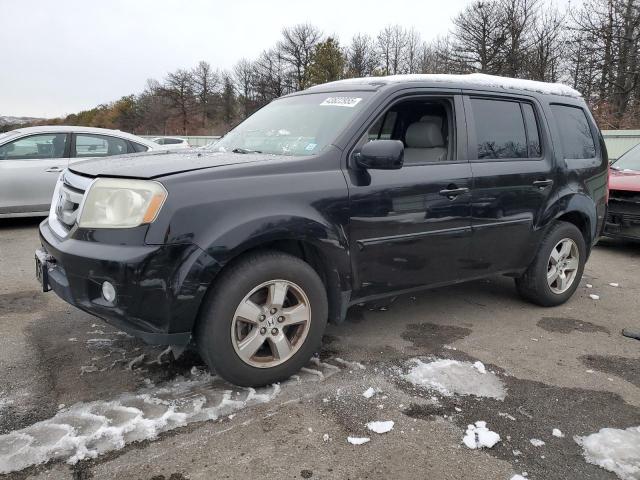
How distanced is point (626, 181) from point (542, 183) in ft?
11.9

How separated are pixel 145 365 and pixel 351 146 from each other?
1865 mm

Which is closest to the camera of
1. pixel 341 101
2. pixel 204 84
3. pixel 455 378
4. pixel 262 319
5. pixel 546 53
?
pixel 262 319

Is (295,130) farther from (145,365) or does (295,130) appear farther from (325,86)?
(145,365)

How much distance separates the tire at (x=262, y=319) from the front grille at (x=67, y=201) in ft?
3.07

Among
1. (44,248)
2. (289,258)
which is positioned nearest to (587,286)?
(289,258)

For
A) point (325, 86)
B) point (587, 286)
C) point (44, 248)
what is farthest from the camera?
point (587, 286)

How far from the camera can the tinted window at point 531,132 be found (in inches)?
171

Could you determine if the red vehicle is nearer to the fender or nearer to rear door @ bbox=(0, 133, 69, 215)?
the fender

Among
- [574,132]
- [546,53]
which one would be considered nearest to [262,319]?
[574,132]

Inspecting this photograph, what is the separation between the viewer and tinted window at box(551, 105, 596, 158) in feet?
15.2

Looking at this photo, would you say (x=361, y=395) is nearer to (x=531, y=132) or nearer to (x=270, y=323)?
(x=270, y=323)

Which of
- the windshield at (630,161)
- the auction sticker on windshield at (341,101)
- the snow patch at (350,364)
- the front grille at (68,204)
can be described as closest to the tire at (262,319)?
the snow patch at (350,364)

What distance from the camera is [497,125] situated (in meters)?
4.13

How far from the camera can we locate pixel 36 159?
7.79m
